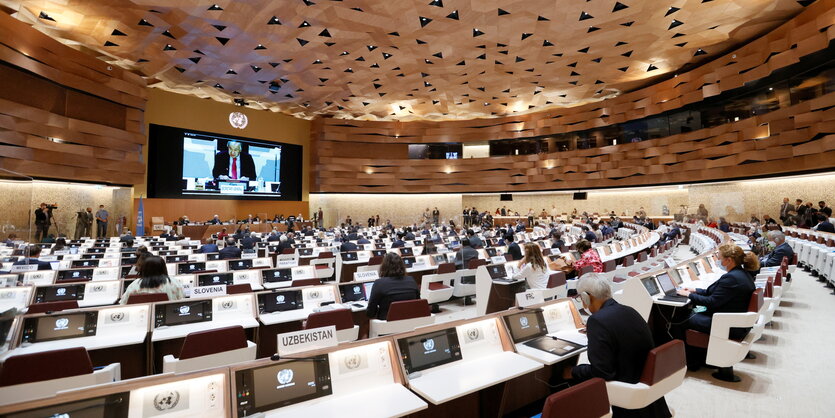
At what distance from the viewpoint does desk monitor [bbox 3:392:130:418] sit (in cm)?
169

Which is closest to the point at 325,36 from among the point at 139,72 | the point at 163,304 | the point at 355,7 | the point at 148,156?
the point at 355,7

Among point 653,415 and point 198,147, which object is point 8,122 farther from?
point 653,415

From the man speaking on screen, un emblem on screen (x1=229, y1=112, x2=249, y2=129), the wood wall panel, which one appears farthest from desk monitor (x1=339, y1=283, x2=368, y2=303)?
un emblem on screen (x1=229, y1=112, x2=249, y2=129)

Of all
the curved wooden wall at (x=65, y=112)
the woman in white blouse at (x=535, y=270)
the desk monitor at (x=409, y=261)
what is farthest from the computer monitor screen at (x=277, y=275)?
the curved wooden wall at (x=65, y=112)

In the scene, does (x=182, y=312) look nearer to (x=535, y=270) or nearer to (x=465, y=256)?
(x=535, y=270)

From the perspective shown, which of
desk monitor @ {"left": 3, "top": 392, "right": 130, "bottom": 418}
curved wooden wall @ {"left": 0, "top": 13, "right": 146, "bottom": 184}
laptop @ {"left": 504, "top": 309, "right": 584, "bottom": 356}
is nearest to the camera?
desk monitor @ {"left": 3, "top": 392, "right": 130, "bottom": 418}

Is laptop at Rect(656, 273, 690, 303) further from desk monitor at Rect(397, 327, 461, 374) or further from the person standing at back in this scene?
the person standing at back

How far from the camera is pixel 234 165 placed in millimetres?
23578

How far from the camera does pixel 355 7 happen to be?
13281 millimetres

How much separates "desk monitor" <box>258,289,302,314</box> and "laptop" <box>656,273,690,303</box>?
3.98 meters

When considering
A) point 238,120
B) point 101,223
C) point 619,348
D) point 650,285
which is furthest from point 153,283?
point 238,120

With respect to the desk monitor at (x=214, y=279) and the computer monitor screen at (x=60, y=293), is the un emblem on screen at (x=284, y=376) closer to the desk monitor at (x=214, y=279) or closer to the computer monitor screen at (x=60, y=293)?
the desk monitor at (x=214, y=279)

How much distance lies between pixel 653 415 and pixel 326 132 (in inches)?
1065

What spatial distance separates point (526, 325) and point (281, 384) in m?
1.97
